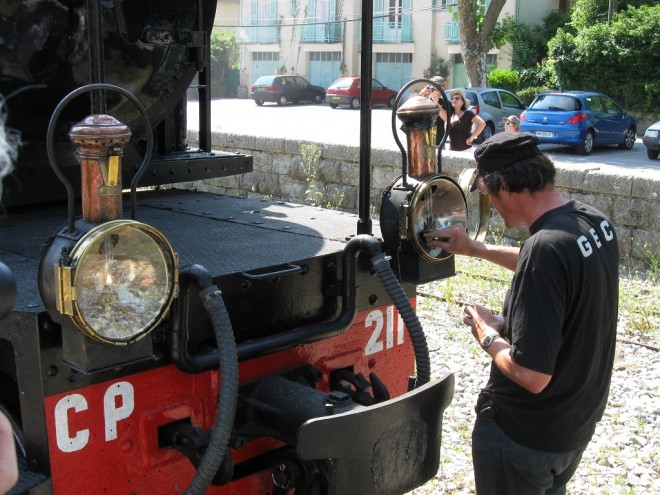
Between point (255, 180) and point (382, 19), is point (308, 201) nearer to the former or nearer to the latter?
point (255, 180)

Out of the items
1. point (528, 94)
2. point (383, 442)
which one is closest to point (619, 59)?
point (528, 94)

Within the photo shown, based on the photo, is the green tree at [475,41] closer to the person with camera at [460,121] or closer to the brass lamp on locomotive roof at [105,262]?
the person with camera at [460,121]

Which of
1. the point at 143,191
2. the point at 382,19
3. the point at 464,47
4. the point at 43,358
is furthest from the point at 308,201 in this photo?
the point at 382,19

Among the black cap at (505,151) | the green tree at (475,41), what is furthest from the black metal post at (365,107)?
the green tree at (475,41)

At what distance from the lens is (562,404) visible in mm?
2572

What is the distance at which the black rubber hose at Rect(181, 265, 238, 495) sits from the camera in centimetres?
197

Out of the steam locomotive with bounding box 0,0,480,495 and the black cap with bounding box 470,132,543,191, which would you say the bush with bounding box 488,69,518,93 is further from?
the black cap with bounding box 470,132,543,191

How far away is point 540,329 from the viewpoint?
240 centimetres

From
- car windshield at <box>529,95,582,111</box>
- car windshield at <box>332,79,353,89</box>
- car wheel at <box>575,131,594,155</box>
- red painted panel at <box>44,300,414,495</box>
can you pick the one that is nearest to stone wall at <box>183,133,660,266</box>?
red painted panel at <box>44,300,414,495</box>

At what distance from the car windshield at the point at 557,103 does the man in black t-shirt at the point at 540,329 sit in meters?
14.2

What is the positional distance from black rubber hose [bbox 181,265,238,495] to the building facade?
30525 millimetres

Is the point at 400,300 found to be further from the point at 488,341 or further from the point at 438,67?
the point at 438,67

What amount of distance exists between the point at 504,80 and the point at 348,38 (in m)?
12.7

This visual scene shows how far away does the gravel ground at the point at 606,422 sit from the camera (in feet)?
12.6
